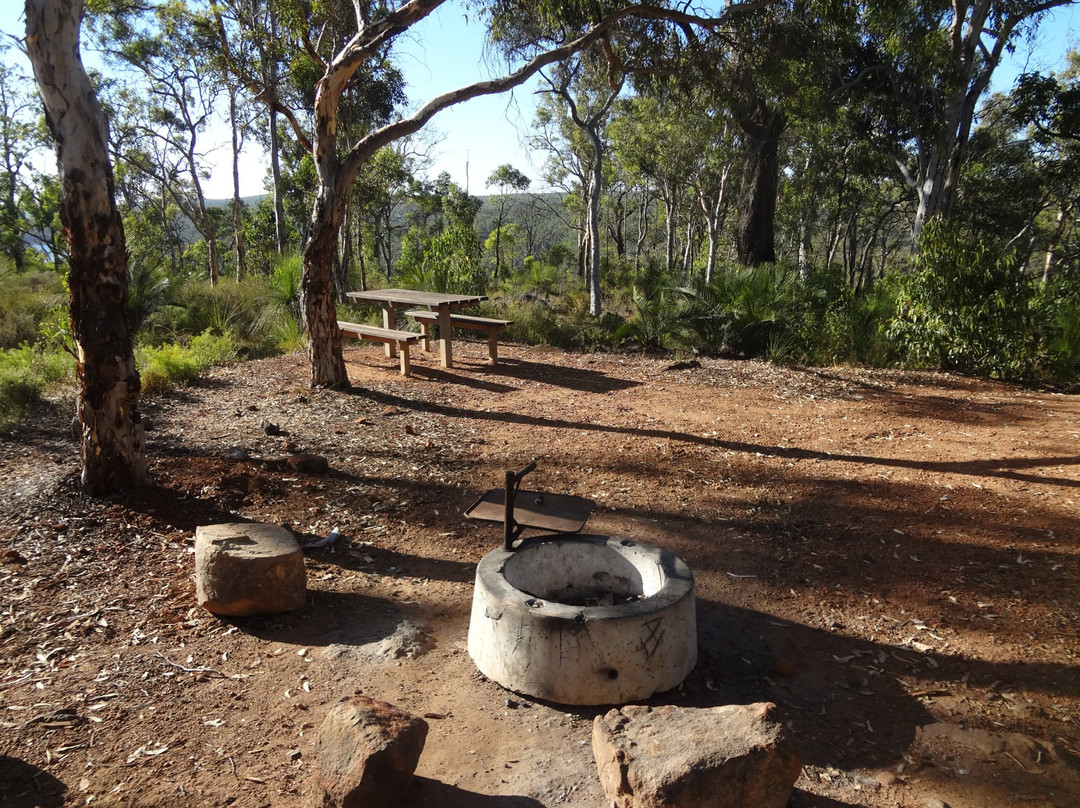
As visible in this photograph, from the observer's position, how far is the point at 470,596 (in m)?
3.81

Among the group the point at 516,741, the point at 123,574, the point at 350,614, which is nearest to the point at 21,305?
the point at 123,574

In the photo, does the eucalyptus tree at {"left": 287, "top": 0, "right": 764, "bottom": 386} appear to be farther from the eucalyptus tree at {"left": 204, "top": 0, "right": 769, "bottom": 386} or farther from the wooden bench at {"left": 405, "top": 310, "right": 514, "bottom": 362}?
the wooden bench at {"left": 405, "top": 310, "right": 514, "bottom": 362}

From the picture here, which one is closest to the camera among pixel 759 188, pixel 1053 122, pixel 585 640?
pixel 585 640

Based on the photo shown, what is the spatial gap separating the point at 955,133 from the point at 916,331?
19.2 feet

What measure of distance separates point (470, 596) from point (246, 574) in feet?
3.83

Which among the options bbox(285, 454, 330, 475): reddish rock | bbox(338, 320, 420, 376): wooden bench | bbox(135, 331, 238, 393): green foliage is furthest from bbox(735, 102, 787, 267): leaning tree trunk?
bbox(285, 454, 330, 475): reddish rock

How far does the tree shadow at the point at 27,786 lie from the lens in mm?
2311

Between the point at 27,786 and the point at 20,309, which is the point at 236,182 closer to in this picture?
the point at 20,309

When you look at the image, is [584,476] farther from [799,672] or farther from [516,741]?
[516,741]

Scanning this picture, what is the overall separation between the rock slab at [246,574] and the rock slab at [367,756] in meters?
1.20

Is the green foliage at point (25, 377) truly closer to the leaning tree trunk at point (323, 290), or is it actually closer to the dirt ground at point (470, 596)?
the dirt ground at point (470, 596)

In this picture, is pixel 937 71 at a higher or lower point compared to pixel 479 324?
higher

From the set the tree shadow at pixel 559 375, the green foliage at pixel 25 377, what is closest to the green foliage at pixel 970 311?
the tree shadow at pixel 559 375

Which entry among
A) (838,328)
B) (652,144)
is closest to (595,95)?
(652,144)
